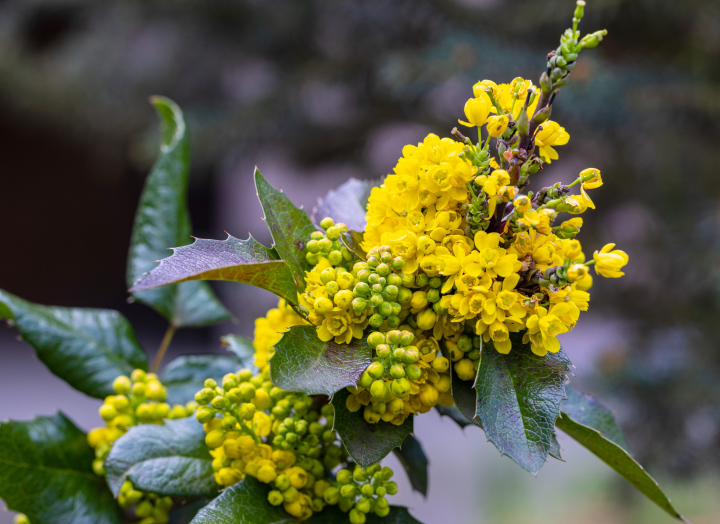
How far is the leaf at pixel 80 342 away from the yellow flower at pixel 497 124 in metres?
0.45

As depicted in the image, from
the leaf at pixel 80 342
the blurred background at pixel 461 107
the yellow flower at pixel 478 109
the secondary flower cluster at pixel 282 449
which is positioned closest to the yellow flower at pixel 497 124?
the yellow flower at pixel 478 109

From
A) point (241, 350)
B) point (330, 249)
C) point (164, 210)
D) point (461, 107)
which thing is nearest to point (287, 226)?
point (330, 249)

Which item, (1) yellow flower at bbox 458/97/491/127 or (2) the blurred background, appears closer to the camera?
(1) yellow flower at bbox 458/97/491/127

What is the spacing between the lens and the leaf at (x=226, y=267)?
346 mm

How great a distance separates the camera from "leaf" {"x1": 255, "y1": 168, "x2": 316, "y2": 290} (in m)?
0.41

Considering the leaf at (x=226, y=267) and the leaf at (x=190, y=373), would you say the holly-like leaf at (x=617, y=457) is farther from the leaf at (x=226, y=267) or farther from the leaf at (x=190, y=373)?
the leaf at (x=190, y=373)

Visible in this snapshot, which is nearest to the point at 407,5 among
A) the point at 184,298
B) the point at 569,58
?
the point at 184,298

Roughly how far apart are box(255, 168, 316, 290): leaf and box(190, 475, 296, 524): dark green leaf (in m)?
0.15

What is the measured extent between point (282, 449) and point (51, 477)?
242 mm

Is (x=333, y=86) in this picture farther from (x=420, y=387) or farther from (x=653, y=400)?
(x=420, y=387)

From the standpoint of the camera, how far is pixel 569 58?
337mm

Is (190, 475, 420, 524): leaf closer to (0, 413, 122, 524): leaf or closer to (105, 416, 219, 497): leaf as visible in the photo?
(105, 416, 219, 497): leaf

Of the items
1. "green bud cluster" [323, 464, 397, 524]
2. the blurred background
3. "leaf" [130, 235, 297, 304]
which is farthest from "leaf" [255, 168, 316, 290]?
the blurred background

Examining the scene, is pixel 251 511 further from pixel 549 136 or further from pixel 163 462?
pixel 549 136
